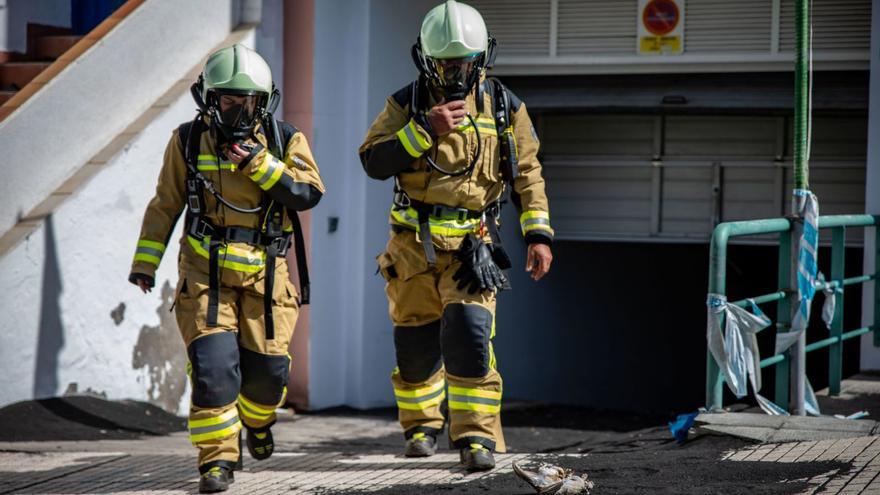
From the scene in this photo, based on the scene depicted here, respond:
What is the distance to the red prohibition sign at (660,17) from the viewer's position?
35.4 ft

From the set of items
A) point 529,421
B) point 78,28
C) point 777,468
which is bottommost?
point 529,421

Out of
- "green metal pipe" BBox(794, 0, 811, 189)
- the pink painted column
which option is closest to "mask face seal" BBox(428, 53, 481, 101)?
"green metal pipe" BBox(794, 0, 811, 189)

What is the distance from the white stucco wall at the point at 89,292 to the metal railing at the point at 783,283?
3.74 meters

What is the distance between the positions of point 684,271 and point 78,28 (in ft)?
25.2

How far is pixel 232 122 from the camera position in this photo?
18.3 feet

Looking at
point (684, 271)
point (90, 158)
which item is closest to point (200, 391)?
point (90, 158)

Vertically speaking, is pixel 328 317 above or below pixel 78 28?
below

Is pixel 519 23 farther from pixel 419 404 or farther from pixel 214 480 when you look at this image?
pixel 214 480

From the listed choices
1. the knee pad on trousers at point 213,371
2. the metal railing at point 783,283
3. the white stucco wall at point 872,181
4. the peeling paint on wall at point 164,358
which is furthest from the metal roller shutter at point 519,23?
the knee pad on trousers at point 213,371

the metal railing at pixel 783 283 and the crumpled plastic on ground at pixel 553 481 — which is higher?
the metal railing at pixel 783 283

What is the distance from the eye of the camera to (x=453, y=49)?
5.63 m

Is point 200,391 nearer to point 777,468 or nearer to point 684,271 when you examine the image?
point 777,468

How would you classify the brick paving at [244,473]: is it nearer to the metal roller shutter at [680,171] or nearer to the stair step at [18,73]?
the stair step at [18,73]

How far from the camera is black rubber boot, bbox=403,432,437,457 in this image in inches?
238
